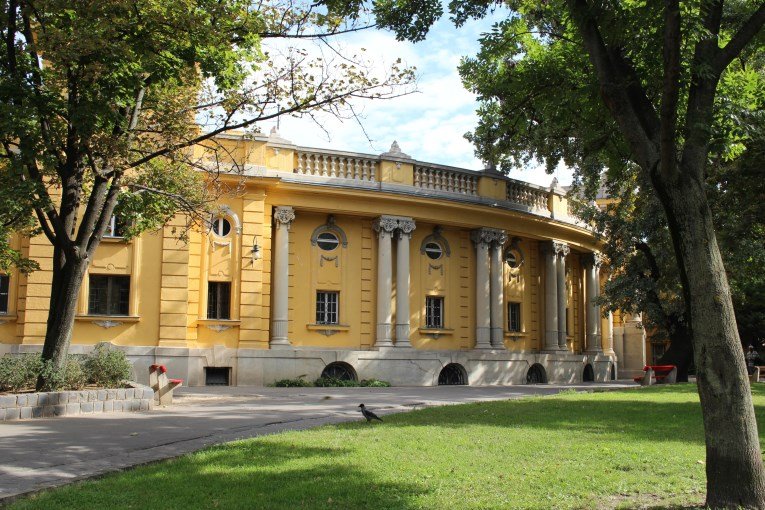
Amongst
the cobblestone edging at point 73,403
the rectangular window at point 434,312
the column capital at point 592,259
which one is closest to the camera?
the cobblestone edging at point 73,403

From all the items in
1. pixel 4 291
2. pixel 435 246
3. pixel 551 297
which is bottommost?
pixel 4 291

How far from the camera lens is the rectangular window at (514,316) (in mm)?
29750

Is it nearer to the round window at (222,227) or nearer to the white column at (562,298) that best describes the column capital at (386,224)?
the round window at (222,227)

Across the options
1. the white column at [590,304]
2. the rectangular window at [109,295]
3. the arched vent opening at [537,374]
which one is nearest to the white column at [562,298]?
the arched vent opening at [537,374]

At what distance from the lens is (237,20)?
43.9 feet

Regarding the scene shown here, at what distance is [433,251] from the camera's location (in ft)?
90.4

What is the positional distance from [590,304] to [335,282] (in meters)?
13.6

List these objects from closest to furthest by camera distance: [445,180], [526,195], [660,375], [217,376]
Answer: [217,376] → [660,375] → [445,180] → [526,195]

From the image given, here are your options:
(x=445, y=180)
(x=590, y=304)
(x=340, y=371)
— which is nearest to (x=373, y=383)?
(x=340, y=371)

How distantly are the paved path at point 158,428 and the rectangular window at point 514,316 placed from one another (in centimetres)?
1053

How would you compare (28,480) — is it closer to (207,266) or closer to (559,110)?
(559,110)

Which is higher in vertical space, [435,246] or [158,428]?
[435,246]

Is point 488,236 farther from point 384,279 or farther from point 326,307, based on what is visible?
point 326,307

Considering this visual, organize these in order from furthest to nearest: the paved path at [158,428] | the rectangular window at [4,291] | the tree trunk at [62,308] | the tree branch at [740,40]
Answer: the rectangular window at [4,291], the tree trunk at [62,308], the paved path at [158,428], the tree branch at [740,40]
